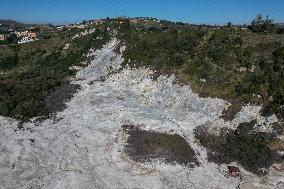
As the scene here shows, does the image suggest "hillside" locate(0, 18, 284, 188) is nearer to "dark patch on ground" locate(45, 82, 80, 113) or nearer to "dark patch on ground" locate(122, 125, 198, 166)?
"dark patch on ground" locate(122, 125, 198, 166)

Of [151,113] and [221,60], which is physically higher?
[221,60]

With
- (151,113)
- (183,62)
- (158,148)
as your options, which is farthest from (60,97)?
(158,148)

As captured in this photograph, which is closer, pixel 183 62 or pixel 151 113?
pixel 151 113

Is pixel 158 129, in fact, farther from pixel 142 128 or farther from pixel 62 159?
pixel 62 159

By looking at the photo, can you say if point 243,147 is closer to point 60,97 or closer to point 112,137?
point 112,137

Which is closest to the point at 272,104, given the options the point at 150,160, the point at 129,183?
the point at 150,160

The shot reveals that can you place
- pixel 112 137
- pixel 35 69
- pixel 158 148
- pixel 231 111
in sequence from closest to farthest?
1. pixel 158 148
2. pixel 112 137
3. pixel 231 111
4. pixel 35 69
